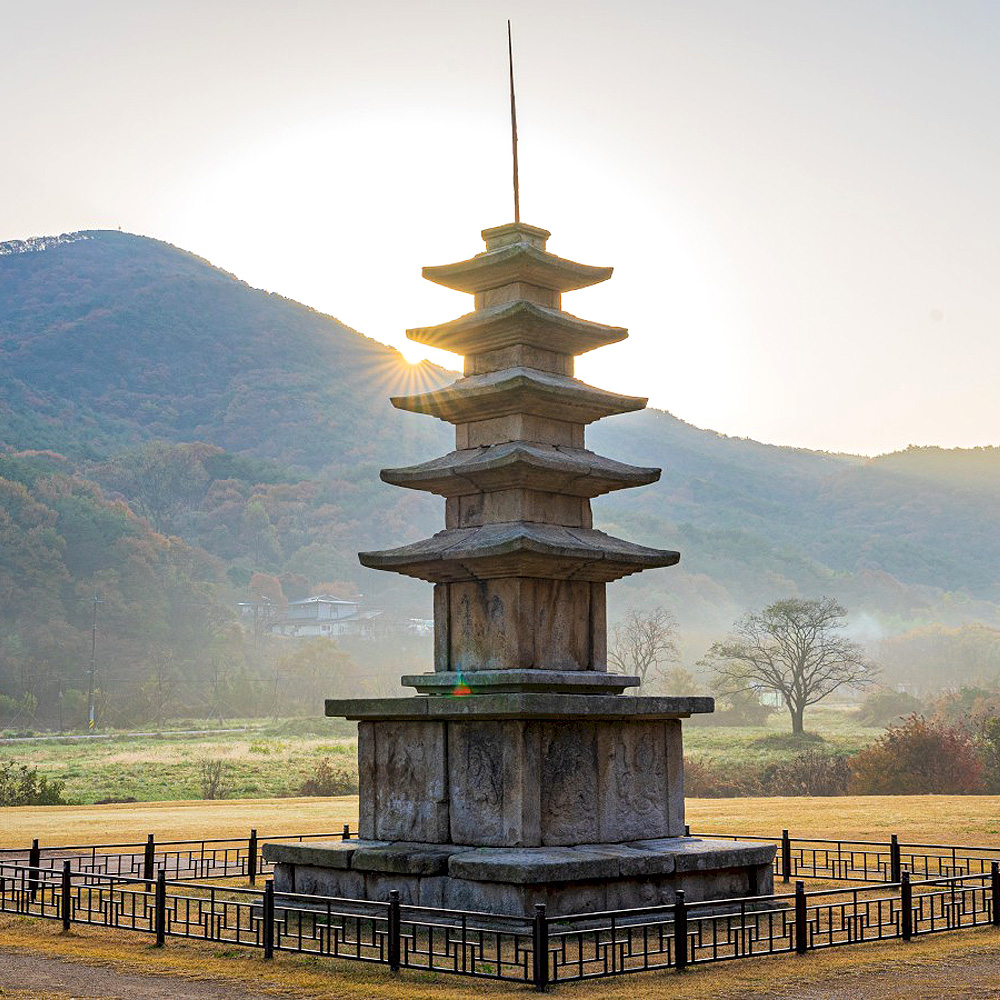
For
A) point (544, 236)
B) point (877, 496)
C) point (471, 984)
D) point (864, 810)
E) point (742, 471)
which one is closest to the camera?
point (471, 984)

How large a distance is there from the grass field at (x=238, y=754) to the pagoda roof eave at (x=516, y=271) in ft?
104

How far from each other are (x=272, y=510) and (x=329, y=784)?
89.7 meters

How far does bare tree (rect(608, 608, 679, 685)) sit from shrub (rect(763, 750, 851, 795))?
2282cm

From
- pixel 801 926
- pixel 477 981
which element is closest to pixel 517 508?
pixel 801 926

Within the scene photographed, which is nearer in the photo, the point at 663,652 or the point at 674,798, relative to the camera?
the point at 674,798

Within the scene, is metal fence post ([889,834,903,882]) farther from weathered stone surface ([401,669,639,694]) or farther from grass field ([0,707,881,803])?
grass field ([0,707,881,803])

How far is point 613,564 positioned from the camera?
20.8 meters

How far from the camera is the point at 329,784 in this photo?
51.0m

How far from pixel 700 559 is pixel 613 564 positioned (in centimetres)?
12737

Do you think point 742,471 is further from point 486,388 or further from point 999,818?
point 486,388

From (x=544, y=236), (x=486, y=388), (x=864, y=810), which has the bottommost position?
(x=864, y=810)

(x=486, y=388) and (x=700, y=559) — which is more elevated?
(x=700, y=559)

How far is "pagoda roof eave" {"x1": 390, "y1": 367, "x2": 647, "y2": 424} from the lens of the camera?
20984mm

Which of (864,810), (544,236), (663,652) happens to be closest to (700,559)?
(663,652)
